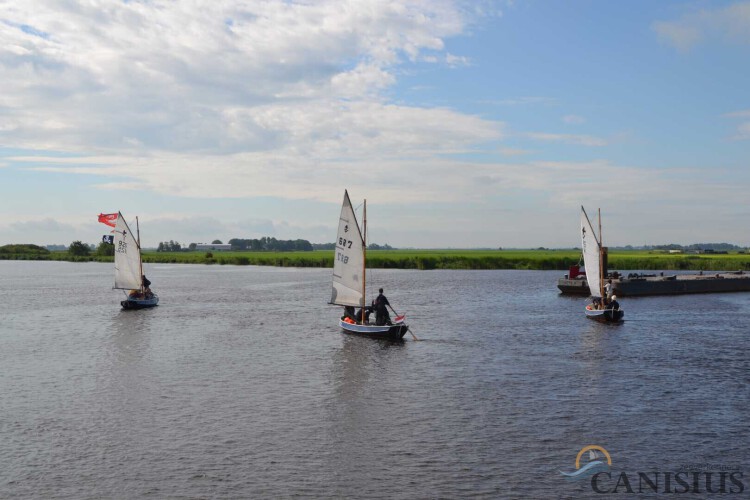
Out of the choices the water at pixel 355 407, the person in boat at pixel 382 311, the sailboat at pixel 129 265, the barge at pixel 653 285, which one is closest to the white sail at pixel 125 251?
the sailboat at pixel 129 265

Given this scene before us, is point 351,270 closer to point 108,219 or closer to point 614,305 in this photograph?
point 614,305

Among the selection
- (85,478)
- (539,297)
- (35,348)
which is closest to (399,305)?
(539,297)

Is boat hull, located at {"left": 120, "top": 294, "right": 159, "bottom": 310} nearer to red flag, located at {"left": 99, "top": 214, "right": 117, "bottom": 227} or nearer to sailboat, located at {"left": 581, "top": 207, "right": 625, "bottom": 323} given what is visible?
red flag, located at {"left": 99, "top": 214, "right": 117, "bottom": 227}

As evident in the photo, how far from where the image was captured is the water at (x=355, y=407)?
20.5 metres

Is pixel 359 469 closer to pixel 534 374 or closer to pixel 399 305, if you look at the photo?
pixel 534 374

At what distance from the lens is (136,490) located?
19344 mm

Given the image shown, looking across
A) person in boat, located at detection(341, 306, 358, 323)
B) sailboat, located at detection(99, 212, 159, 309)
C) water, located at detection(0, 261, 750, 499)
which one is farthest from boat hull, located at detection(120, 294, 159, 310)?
person in boat, located at detection(341, 306, 358, 323)

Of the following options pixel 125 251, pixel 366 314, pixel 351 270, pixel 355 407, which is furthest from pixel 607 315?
pixel 125 251

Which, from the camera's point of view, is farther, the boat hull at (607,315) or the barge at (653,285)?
the barge at (653,285)

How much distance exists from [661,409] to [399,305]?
4978 centimetres

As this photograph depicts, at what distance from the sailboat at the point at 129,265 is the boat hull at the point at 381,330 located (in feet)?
96.0

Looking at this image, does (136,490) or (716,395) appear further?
(716,395)

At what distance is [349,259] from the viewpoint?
5053 centimetres

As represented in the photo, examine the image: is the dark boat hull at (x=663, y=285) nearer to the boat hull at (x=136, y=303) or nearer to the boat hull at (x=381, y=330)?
the boat hull at (x=381, y=330)
